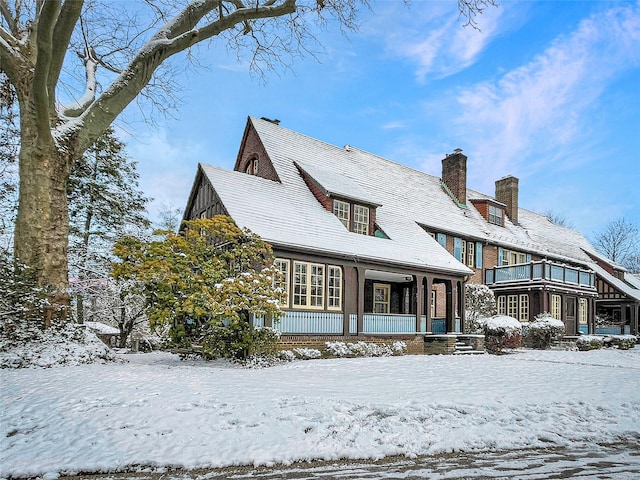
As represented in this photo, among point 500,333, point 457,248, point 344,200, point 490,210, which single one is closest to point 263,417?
point 344,200

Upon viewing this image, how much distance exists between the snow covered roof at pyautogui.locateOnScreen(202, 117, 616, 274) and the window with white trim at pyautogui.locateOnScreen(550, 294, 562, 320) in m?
3.71

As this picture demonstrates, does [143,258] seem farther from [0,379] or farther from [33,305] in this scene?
[0,379]

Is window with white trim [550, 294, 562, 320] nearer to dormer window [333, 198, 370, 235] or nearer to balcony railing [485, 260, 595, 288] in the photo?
balcony railing [485, 260, 595, 288]

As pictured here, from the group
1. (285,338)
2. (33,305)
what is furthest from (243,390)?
(285,338)

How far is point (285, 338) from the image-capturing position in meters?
15.1

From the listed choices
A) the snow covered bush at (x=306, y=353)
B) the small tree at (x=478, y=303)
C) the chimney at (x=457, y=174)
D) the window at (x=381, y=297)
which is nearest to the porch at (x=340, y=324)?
the snow covered bush at (x=306, y=353)

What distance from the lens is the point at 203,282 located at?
12.4 metres

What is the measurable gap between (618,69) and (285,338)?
10.9 metres

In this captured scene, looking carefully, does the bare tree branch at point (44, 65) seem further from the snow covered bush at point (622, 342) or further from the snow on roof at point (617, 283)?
the snow on roof at point (617, 283)

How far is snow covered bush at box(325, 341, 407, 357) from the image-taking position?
15.8 m

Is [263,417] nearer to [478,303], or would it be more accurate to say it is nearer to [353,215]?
[353,215]

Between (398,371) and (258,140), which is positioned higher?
(258,140)

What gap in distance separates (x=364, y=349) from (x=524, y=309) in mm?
13907

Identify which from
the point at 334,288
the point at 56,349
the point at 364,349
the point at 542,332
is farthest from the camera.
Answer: the point at 542,332
